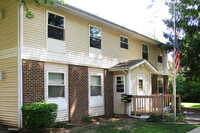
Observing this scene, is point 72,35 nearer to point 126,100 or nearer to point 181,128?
point 126,100

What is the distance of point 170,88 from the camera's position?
20797 mm

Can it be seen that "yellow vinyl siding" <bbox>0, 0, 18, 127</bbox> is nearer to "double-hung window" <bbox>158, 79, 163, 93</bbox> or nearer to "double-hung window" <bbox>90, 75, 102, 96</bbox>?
"double-hung window" <bbox>90, 75, 102, 96</bbox>

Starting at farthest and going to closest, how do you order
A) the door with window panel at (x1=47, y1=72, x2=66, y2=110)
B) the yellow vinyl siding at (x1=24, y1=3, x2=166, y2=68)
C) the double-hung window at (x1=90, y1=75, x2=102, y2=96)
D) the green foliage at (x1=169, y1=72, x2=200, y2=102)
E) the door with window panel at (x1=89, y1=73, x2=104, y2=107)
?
the green foliage at (x1=169, y1=72, x2=200, y2=102)
the double-hung window at (x1=90, y1=75, x2=102, y2=96)
the door with window panel at (x1=89, y1=73, x2=104, y2=107)
the door with window panel at (x1=47, y1=72, x2=66, y2=110)
the yellow vinyl siding at (x1=24, y1=3, x2=166, y2=68)

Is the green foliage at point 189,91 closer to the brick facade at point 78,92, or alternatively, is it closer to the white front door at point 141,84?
the white front door at point 141,84

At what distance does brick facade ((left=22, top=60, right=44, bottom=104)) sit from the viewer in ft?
28.7

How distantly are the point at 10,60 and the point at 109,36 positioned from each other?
22.4 feet

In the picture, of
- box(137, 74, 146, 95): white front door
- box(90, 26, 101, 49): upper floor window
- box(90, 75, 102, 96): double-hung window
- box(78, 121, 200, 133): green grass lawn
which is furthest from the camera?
box(137, 74, 146, 95): white front door

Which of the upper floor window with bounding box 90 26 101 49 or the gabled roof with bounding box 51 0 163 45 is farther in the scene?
the upper floor window with bounding box 90 26 101 49

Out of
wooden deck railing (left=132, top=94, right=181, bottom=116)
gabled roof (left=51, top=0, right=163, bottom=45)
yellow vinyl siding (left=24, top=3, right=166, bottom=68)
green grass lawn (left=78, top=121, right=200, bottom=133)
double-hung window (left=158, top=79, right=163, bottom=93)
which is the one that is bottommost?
green grass lawn (left=78, top=121, right=200, bottom=133)

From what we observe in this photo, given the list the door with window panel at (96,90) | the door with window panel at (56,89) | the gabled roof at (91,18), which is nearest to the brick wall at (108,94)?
the door with window panel at (96,90)

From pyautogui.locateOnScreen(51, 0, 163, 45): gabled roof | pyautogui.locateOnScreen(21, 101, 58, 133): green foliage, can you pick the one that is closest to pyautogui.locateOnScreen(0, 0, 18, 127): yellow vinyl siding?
pyautogui.locateOnScreen(21, 101, 58, 133): green foliage

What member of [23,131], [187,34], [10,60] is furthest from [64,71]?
[187,34]

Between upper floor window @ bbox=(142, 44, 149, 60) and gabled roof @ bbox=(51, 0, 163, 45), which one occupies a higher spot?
gabled roof @ bbox=(51, 0, 163, 45)

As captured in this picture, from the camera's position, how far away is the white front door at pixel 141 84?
13930mm
